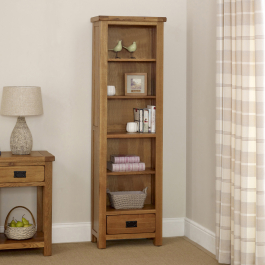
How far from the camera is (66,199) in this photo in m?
3.86

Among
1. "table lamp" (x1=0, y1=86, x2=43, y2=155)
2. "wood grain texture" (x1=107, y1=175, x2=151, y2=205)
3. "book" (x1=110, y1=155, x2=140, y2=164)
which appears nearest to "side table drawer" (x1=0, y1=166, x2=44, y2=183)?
"table lamp" (x1=0, y1=86, x2=43, y2=155)

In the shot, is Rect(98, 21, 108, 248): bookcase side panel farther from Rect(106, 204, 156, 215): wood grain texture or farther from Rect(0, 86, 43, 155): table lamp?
Rect(0, 86, 43, 155): table lamp

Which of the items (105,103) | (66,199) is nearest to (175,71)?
(105,103)

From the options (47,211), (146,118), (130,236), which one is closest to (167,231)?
(130,236)

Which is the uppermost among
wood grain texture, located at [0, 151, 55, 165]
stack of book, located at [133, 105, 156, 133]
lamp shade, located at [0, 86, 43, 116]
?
lamp shade, located at [0, 86, 43, 116]

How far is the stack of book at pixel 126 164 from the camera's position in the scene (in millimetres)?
3631

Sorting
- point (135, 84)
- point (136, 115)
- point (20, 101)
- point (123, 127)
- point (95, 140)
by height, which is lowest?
point (95, 140)

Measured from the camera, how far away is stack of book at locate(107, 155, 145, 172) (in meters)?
3.63

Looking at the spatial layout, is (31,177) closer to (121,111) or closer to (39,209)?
(39,209)

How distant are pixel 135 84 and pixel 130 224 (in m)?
1.23

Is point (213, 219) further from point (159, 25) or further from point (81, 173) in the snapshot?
point (159, 25)

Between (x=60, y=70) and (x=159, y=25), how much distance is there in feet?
3.19

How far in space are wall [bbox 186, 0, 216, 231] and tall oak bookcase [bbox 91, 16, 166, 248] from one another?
1.21ft

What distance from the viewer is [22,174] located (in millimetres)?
3293
